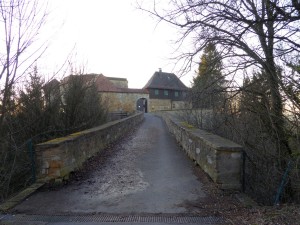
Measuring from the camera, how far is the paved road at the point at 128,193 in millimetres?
5215

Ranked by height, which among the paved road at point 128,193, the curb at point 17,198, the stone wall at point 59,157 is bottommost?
Result: the paved road at point 128,193

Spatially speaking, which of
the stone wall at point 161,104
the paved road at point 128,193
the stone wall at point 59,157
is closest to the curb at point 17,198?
the paved road at point 128,193

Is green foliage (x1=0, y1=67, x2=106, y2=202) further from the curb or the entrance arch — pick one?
the entrance arch

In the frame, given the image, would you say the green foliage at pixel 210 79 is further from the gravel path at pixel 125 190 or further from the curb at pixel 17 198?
the curb at pixel 17 198

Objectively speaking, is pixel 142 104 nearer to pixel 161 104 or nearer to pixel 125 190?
pixel 161 104

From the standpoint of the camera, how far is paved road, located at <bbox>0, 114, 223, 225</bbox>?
17.1ft

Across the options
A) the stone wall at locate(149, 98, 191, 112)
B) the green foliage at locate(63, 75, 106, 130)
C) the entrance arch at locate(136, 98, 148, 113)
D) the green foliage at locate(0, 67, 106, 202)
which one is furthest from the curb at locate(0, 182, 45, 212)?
the stone wall at locate(149, 98, 191, 112)

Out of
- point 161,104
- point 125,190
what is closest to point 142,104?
point 161,104

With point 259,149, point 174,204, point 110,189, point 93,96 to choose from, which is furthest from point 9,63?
point 93,96

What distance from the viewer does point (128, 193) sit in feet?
20.5

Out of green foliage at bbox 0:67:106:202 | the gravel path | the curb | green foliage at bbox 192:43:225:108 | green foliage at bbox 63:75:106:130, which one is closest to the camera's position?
the curb

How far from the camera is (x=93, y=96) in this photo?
1580 centimetres

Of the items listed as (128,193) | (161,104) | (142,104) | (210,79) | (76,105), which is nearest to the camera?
(128,193)

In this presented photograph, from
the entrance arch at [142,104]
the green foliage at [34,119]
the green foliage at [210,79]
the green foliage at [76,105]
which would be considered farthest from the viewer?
the entrance arch at [142,104]
